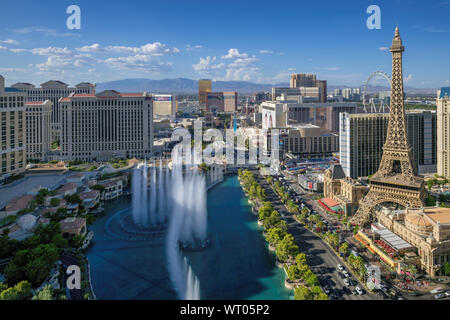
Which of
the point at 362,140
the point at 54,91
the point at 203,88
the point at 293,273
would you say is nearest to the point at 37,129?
the point at 54,91

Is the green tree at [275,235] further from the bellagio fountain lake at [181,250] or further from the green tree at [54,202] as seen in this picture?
the green tree at [54,202]

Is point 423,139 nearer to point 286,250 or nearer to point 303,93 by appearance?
point 286,250

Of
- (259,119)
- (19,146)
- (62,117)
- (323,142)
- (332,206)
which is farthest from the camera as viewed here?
(259,119)

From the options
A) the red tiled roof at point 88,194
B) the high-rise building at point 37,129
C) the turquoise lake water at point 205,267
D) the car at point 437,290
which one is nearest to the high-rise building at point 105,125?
the high-rise building at point 37,129

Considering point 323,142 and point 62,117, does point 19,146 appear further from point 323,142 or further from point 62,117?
point 323,142

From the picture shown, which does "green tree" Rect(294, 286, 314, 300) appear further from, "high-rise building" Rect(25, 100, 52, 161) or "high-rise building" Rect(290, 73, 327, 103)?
"high-rise building" Rect(290, 73, 327, 103)
